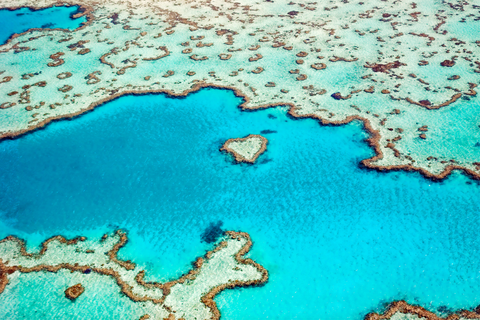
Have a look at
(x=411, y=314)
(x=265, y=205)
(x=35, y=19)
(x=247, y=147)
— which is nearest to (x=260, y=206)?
(x=265, y=205)

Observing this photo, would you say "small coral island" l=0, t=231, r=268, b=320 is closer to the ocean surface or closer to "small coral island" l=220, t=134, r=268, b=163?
the ocean surface

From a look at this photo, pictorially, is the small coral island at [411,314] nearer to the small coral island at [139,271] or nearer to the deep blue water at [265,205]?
the deep blue water at [265,205]

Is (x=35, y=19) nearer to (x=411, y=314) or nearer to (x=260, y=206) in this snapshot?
(x=260, y=206)

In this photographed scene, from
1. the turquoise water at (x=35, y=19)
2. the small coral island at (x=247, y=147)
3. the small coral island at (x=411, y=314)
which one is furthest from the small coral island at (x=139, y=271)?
the turquoise water at (x=35, y=19)

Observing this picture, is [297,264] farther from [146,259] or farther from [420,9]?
[420,9]

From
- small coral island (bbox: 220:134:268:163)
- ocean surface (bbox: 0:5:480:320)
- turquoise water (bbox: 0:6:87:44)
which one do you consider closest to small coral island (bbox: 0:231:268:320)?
ocean surface (bbox: 0:5:480:320)

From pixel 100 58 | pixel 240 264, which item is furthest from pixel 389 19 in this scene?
pixel 240 264

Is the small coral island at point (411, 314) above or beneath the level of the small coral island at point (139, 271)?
above
